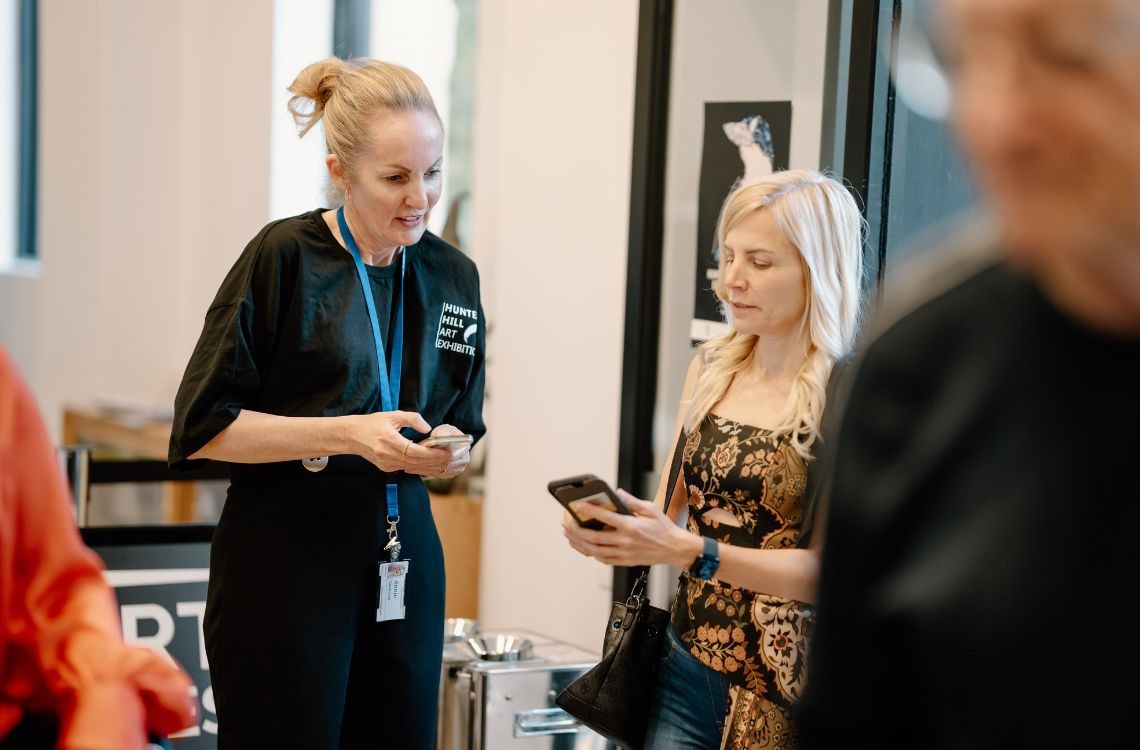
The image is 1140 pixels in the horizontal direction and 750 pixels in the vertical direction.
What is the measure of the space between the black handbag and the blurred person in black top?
154 cm

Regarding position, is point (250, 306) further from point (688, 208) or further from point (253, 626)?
point (688, 208)

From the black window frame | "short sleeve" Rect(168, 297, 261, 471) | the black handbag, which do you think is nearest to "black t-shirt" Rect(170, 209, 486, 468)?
"short sleeve" Rect(168, 297, 261, 471)

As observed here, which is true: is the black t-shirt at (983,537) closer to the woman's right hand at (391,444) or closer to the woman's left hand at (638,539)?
the woman's left hand at (638,539)

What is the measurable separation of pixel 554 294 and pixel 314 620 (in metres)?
2.22

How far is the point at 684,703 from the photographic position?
7.43ft

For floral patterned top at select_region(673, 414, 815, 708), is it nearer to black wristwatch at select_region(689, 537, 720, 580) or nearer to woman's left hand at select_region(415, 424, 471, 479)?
black wristwatch at select_region(689, 537, 720, 580)

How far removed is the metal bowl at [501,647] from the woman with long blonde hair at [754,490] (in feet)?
3.88

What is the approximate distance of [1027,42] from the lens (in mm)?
638

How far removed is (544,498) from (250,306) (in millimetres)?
2231

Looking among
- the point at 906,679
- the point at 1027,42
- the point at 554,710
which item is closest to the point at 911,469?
the point at 906,679

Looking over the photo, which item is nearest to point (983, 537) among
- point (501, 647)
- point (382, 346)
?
point (382, 346)

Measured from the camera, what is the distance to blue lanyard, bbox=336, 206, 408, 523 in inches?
95.7

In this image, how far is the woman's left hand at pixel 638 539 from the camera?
2090 millimetres

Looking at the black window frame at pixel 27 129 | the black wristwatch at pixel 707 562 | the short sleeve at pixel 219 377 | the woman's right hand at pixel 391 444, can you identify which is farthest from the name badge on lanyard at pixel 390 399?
the black window frame at pixel 27 129
